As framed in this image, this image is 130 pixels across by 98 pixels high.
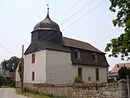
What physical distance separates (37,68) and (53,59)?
3.00 meters

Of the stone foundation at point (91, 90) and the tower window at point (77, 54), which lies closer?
the stone foundation at point (91, 90)

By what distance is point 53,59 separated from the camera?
1075 inches

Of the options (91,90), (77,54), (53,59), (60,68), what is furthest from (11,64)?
(91,90)

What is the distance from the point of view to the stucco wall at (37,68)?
87.7ft

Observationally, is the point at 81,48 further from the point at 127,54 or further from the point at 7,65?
the point at 7,65

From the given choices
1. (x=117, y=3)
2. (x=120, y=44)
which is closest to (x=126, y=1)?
(x=117, y=3)

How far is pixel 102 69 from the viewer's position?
3522cm

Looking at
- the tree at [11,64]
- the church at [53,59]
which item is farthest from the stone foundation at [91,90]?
the tree at [11,64]

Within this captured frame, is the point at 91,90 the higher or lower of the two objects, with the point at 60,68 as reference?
lower

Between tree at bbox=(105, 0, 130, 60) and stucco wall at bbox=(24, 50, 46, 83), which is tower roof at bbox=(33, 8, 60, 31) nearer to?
stucco wall at bbox=(24, 50, 46, 83)

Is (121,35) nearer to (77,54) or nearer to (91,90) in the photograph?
(91,90)

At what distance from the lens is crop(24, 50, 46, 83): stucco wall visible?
26719 millimetres

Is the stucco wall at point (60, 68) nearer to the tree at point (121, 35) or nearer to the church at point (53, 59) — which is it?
the church at point (53, 59)

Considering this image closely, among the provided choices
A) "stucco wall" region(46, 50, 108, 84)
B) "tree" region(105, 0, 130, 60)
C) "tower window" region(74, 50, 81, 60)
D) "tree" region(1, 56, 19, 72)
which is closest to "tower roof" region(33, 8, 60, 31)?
"stucco wall" region(46, 50, 108, 84)
